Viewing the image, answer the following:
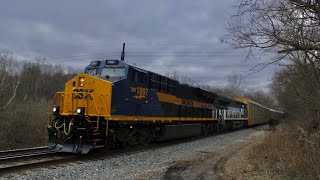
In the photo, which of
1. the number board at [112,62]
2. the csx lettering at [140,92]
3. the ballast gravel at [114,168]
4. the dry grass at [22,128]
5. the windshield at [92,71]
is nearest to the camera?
the ballast gravel at [114,168]

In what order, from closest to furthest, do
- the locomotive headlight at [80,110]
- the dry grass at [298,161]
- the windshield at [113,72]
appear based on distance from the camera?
the dry grass at [298,161], the locomotive headlight at [80,110], the windshield at [113,72]

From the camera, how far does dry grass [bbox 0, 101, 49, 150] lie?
62.5 ft

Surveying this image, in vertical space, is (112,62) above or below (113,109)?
above

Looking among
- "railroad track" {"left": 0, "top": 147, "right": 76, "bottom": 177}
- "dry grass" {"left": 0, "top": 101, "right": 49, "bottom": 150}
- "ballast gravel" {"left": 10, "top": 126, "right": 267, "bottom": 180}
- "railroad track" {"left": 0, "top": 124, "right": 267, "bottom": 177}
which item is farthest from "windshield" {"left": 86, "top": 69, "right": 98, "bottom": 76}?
"dry grass" {"left": 0, "top": 101, "right": 49, "bottom": 150}

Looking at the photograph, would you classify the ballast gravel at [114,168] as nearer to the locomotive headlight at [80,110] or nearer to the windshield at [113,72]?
the locomotive headlight at [80,110]

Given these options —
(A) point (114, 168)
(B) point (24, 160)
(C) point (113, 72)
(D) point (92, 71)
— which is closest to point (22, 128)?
(D) point (92, 71)

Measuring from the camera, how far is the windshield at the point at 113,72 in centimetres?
1380

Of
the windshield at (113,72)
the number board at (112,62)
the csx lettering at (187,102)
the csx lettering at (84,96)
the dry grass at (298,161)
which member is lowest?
the dry grass at (298,161)

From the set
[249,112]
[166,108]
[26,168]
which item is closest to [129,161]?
[26,168]

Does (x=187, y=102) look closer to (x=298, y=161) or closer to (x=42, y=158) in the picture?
(x=42, y=158)

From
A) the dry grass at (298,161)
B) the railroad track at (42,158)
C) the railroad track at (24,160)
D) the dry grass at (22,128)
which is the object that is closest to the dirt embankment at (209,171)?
the dry grass at (298,161)

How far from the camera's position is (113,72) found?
14062 mm

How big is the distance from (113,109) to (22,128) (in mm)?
10435

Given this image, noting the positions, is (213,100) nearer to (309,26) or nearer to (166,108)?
(166,108)
